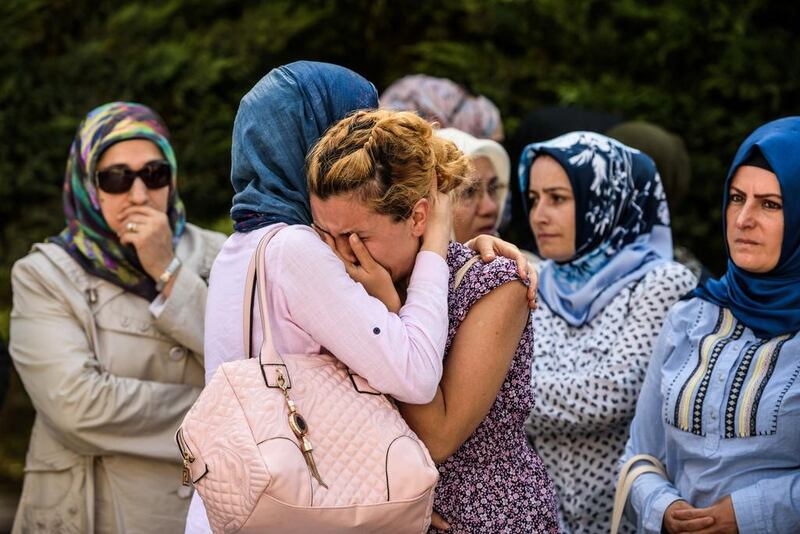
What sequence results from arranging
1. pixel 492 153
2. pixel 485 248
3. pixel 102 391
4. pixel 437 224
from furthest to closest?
pixel 492 153
pixel 102 391
pixel 485 248
pixel 437 224

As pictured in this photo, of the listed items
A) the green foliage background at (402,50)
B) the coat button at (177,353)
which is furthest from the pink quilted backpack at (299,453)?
the green foliage background at (402,50)

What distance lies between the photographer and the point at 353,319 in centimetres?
232

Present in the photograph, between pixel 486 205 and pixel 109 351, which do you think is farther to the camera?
pixel 486 205

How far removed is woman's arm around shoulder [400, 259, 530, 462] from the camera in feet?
8.02

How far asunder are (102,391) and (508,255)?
5.40ft

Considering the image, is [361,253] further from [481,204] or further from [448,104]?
[448,104]

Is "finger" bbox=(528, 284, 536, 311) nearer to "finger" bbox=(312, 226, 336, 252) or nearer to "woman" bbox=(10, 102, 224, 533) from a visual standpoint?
"finger" bbox=(312, 226, 336, 252)

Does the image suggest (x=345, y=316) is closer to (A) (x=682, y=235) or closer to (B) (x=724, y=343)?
(B) (x=724, y=343)

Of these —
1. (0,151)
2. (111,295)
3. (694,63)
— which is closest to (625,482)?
(111,295)

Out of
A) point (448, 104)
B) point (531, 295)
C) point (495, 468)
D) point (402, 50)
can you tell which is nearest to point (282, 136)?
point (531, 295)

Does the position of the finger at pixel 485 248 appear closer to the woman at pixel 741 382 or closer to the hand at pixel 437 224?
the hand at pixel 437 224

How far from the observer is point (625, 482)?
3.30m

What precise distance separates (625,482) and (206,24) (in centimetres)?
455

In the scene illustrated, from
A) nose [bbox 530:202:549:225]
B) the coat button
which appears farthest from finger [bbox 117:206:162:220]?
nose [bbox 530:202:549:225]
